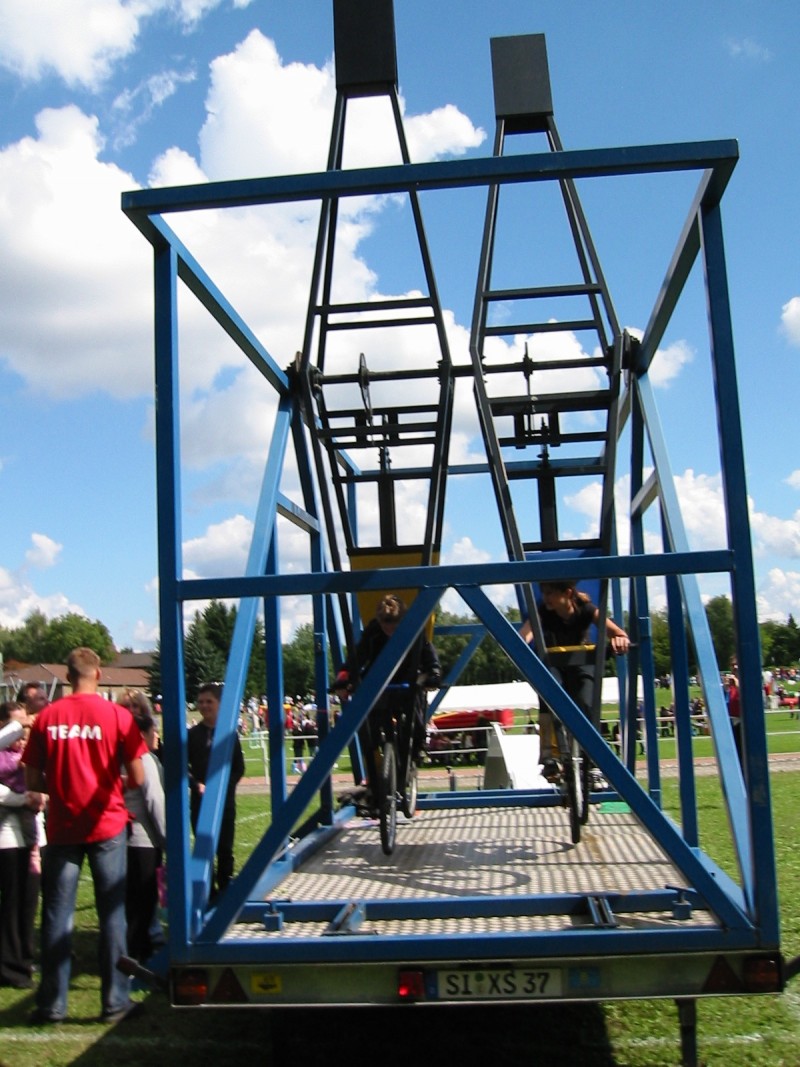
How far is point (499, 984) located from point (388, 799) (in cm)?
216

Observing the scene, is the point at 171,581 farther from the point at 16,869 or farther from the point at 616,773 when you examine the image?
the point at 16,869

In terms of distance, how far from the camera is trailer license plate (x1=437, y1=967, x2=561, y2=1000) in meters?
3.90

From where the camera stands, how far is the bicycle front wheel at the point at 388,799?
5881 mm

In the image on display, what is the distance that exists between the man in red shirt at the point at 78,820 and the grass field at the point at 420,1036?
0.28 meters

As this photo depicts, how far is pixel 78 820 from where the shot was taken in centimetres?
568

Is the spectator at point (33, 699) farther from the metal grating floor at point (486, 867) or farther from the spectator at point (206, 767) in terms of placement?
the metal grating floor at point (486, 867)

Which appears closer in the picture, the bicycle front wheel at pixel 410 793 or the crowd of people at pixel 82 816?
the crowd of people at pixel 82 816

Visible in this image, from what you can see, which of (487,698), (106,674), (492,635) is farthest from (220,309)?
(106,674)

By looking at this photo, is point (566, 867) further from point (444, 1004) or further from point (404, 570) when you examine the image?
point (404, 570)

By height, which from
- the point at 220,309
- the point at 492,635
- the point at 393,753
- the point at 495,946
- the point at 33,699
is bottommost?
the point at 495,946

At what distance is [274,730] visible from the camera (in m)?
6.02

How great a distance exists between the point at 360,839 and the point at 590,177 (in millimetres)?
4136

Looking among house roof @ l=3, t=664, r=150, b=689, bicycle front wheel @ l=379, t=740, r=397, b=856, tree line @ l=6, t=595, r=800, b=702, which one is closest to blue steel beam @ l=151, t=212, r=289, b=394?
bicycle front wheel @ l=379, t=740, r=397, b=856

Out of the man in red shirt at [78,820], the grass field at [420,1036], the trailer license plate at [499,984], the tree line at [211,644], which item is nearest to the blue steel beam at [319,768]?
the trailer license plate at [499,984]
